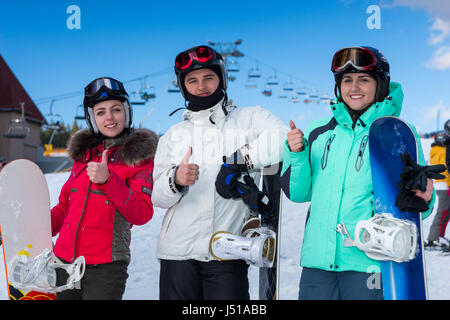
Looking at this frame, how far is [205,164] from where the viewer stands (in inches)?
95.0

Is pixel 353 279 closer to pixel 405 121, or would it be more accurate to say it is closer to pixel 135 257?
pixel 405 121

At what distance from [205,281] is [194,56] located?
1334 mm

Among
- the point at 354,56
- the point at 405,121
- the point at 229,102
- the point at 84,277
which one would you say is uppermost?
the point at 354,56

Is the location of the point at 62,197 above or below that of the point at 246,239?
above

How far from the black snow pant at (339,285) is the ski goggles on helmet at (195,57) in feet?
4.50

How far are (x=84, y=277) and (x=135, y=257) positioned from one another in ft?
13.9

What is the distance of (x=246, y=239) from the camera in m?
2.22

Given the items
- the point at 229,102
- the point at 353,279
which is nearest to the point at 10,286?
the point at 229,102

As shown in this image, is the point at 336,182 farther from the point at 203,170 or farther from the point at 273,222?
the point at 203,170

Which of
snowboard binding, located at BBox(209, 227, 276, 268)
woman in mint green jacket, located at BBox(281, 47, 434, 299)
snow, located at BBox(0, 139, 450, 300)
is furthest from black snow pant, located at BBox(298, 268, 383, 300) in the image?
snow, located at BBox(0, 139, 450, 300)

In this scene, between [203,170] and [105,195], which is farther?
[105,195]

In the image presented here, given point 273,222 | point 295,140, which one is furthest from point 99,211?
point 295,140

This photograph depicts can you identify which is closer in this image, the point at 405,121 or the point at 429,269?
the point at 405,121
